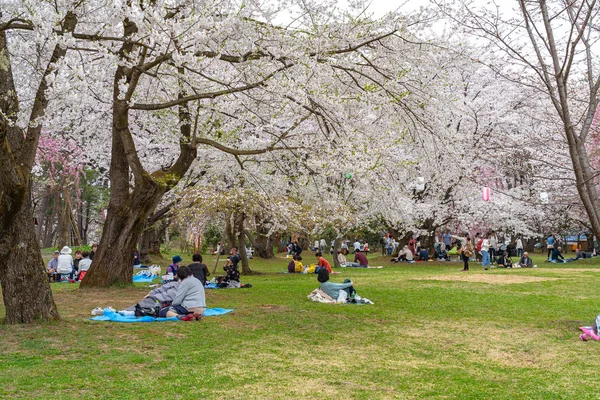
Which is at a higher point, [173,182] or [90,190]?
[90,190]

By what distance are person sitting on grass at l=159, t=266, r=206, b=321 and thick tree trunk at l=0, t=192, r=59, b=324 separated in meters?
1.85

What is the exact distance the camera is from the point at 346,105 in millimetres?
11742

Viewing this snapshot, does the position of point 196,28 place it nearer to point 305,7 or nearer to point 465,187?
point 305,7

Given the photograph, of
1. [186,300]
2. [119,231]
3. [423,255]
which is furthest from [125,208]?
[423,255]

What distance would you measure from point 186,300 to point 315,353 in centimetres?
303

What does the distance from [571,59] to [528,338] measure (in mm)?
3563

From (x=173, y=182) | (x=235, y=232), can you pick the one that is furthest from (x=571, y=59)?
(x=235, y=232)

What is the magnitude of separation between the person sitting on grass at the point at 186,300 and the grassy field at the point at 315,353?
327 millimetres

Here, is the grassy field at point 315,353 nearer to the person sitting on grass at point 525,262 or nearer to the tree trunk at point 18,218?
the tree trunk at point 18,218

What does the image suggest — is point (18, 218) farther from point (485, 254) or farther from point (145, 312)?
point (485, 254)

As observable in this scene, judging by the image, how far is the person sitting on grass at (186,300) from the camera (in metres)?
9.30

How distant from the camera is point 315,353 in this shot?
7.00 meters

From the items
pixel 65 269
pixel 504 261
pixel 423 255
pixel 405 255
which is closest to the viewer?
pixel 65 269


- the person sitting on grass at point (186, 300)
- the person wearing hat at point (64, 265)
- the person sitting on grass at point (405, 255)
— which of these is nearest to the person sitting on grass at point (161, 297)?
the person sitting on grass at point (186, 300)
